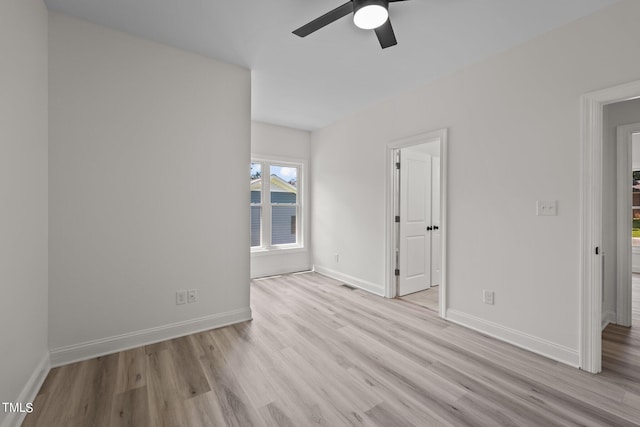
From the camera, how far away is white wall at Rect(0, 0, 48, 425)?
4.81 feet

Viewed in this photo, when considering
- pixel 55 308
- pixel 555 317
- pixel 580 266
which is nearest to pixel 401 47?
pixel 580 266

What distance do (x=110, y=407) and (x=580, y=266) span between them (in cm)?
332

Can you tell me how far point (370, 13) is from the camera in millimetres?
1791

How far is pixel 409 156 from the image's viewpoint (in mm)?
3922

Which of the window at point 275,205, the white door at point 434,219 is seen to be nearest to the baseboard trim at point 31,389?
the window at point 275,205

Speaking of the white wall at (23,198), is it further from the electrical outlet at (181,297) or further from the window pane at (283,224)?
the window pane at (283,224)

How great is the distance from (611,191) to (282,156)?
4252 mm

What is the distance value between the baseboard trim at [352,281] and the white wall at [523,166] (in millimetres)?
1104

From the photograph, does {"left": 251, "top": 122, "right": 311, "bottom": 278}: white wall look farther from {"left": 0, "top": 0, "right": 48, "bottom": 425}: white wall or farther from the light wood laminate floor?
{"left": 0, "top": 0, "right": 48, "bottom": 425}: white wall

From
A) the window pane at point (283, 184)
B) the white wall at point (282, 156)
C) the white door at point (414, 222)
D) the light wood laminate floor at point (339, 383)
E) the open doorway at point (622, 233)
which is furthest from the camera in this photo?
the window pane at point (283, 184)

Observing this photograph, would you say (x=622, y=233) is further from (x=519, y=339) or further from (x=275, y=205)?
(x=275, y=205)

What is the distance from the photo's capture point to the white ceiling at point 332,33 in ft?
6.75

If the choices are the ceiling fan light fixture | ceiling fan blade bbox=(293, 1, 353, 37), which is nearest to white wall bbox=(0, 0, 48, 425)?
ceiling fan blade bbox=(293, 1, 353, 37)

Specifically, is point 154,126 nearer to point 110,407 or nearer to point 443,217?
point 110,407
